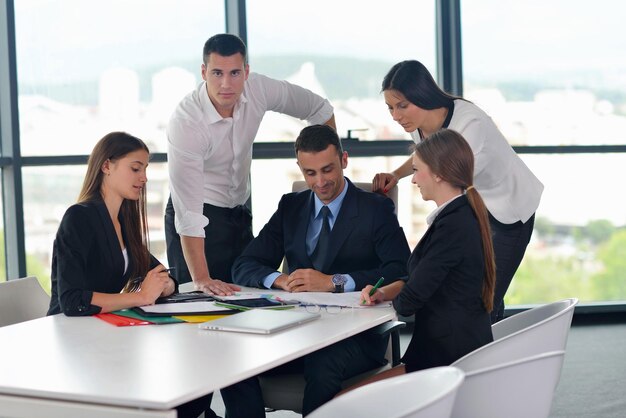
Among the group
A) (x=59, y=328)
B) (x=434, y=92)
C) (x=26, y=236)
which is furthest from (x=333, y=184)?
(x=26, y=236)

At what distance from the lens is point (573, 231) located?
6.07 meters

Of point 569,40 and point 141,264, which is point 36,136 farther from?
point 569,40

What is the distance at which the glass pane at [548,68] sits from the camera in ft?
19.4

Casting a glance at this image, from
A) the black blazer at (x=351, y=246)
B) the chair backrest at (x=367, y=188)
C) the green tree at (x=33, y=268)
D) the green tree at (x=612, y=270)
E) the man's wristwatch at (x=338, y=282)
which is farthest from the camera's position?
the green tree at (x=612, y=270)

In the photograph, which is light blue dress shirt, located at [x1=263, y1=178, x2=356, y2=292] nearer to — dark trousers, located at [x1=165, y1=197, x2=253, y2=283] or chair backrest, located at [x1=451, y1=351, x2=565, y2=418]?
dark trousers, located at [x1=165, y1=197, x2=253, y2=283]

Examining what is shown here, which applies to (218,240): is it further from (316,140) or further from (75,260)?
(75,260)

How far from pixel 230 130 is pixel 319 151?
609mm

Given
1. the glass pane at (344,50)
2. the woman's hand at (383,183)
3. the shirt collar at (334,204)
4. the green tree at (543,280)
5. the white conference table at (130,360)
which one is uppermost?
the glass pane at (344,50)

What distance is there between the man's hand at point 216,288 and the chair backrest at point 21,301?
0.56m

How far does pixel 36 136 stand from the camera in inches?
199

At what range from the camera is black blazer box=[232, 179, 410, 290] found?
124 inches

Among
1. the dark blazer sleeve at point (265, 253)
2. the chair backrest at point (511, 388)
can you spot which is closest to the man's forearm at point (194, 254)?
the dark blazer sleeve at point (265, 253)

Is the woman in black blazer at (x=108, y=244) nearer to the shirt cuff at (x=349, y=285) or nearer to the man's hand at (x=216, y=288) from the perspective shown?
the man's hand at (x=216, y=288)

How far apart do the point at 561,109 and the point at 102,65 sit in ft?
9.62
